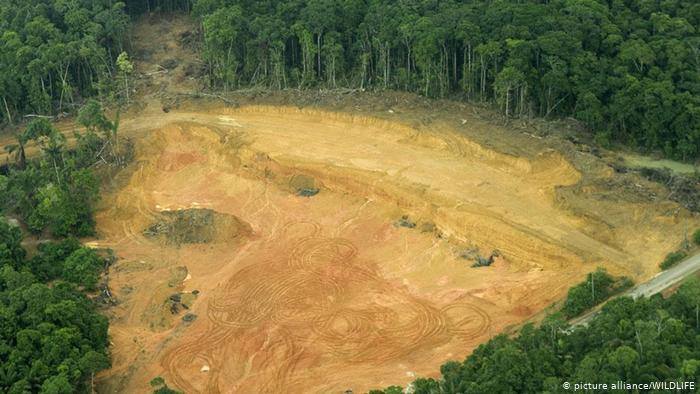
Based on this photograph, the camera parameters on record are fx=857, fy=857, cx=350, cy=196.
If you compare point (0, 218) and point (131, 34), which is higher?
point (131, 34)

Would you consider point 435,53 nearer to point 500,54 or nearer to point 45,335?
point 500,54

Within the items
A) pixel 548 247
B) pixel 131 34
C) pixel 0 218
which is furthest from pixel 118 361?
pixel 131 34

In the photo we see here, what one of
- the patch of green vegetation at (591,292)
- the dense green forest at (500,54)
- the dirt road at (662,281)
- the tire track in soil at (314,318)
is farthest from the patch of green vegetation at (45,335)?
the dense green forest at (500,54)

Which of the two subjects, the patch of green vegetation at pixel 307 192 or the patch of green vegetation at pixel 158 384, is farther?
the patch of green vegetation at pixel 307 192

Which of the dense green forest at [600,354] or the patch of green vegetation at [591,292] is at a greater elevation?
the dense green forest at [600,354]

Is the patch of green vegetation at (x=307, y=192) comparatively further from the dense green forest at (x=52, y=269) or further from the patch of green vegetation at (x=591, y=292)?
the patch of green vegetation at (x=591, y=292)

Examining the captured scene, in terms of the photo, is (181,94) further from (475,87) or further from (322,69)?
(475,87)

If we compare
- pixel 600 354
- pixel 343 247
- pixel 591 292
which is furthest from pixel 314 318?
pixel 600 354
